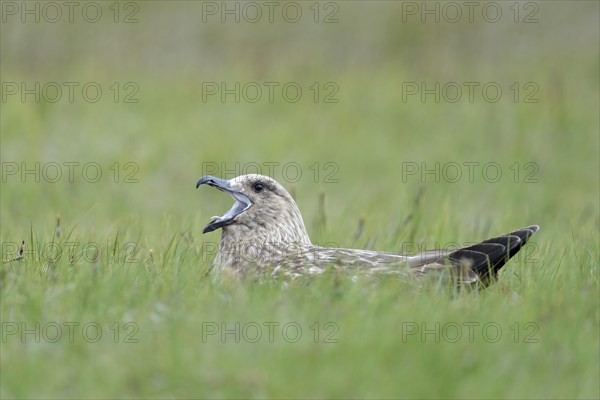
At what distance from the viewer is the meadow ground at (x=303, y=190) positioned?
454 centimetres

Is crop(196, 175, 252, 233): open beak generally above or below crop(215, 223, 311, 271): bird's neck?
above

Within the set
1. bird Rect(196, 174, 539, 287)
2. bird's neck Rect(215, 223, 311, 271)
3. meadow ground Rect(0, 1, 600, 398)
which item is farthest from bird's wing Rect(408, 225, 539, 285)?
bird's neck Rect(215, 223, 311, 271)

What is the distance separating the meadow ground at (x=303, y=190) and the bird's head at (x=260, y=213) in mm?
425

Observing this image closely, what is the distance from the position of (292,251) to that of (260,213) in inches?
14.3

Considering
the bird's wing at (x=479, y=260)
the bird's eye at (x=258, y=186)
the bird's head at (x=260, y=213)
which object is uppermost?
the bird's eye at (x=258, y=186)

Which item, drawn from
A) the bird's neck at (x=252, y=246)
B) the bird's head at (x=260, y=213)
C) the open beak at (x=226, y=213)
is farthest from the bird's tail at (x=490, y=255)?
the open beak at (x=226, y=213)

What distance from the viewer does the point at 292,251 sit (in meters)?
6.55

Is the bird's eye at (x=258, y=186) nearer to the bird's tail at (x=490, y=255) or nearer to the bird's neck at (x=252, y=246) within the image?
the bird's neck at (x=252, y=246)

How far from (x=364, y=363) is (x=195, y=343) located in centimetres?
70

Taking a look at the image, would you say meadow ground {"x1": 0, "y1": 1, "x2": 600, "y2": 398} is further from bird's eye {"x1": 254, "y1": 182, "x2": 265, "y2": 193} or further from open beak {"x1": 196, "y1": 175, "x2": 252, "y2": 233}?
bird's eye {"x1": 254, "y1": 182, "x2": 265, "y2": 193}

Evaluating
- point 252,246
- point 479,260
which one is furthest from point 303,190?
point 479,260

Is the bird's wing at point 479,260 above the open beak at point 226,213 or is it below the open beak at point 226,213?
below

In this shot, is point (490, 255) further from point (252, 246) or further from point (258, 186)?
point (258, 186)

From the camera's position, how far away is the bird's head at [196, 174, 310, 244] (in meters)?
6.66
